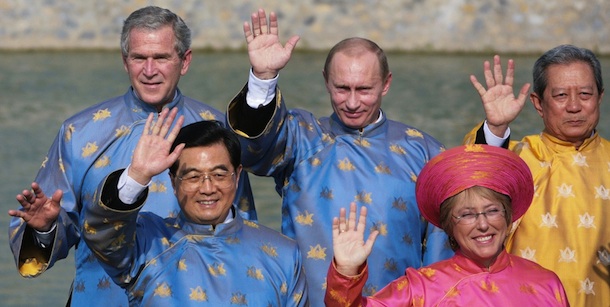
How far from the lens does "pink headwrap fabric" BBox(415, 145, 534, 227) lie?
4215mm

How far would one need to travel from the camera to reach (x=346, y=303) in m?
3.97

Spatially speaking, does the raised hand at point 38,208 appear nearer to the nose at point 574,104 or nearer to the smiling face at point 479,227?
the smiling face at point 479,227

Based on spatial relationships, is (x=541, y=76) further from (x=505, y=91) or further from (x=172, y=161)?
(x=172, y=161)

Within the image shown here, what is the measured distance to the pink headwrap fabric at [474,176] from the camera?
4.21 m

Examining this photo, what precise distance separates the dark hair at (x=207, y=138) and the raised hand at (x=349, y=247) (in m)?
0.49

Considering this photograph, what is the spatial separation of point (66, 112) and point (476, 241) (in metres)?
9.85

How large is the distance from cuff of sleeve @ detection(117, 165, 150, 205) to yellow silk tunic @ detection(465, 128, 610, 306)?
1.38 m

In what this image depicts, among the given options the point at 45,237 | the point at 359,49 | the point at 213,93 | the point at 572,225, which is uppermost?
the point at 359,49

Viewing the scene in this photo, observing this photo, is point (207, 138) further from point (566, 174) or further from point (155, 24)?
point (566, 174)

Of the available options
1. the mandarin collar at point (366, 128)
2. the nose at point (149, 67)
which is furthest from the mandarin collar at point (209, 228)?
the mandarin collar at point (366, 128)

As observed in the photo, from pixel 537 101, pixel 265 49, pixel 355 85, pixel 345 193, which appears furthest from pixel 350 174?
pixel 537 101

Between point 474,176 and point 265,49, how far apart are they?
97cm

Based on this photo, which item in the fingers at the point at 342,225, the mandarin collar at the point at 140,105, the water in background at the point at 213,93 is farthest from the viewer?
the water in background at the point at 213,93

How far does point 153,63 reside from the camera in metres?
4.85
